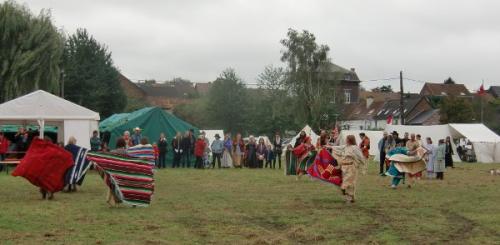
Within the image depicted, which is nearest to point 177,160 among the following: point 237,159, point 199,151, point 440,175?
point 199,151

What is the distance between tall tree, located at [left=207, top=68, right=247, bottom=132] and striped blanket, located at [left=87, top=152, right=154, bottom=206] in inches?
2228

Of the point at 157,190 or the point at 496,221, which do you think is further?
the point at 157,190

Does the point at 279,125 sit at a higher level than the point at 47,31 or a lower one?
lower

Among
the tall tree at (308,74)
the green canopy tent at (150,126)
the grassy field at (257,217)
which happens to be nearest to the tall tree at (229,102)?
the tall tree at (308,74)

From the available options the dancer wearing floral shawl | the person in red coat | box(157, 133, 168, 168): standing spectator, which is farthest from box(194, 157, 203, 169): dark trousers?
the dancer wearing floral shawl

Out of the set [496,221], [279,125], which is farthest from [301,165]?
[279,125]

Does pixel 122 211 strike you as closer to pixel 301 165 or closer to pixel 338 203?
pixel 338 203

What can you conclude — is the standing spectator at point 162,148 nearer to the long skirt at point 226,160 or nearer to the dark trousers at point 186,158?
the dark trousers at point 186,158

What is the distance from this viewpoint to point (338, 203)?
1510 cm

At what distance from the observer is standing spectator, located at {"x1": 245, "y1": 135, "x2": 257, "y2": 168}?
32781 millimetres

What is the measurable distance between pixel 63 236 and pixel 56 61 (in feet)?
103

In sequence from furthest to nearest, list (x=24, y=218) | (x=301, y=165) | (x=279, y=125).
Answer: (x=279, y=125) → (x=301, y=165) → (x=24, y=218)

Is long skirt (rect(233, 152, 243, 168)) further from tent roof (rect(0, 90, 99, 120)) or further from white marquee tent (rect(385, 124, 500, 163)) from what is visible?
white marquee tent (rect(385, 124, 500, 163))

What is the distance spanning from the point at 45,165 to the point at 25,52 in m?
24.7
